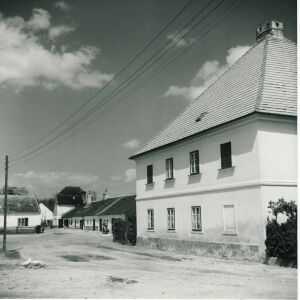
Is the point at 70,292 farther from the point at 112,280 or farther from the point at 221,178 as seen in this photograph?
the point at 221,178

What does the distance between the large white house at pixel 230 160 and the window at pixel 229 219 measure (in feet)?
0.15

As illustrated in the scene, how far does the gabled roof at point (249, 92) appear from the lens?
18297 mm

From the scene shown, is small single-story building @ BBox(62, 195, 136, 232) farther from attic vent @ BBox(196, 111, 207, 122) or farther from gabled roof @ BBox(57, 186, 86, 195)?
attic vent @ BBox(196, 111, 207, 122)

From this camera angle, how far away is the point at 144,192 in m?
27.5

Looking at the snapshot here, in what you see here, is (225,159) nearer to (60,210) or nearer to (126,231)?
(126,231)

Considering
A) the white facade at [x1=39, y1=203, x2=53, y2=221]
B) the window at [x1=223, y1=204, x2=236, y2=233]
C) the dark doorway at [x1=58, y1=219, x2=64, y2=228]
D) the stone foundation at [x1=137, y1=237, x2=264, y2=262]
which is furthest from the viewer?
the white facade at [x1=39, y1=203, x2=53, y2=221]

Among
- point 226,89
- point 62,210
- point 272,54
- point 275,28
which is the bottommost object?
point 62,210

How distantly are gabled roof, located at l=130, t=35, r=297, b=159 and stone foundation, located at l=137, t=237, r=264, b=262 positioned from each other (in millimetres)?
5547

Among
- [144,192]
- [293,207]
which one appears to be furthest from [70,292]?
[144,192]

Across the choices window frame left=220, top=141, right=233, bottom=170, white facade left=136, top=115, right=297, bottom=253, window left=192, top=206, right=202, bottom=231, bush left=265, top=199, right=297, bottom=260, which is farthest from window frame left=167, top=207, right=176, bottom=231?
bush left=265, top=199, right=297, bottom=260

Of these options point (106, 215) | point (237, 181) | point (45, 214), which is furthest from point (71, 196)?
point (237, 181)

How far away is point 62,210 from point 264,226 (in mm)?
72011

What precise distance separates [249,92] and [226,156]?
3210mm

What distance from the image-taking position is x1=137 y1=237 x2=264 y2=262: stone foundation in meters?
17.4
